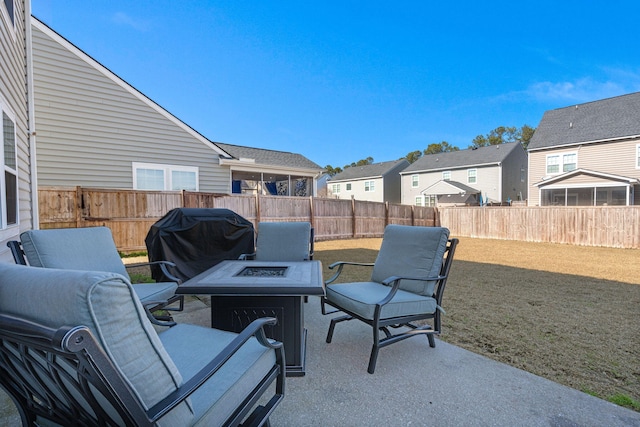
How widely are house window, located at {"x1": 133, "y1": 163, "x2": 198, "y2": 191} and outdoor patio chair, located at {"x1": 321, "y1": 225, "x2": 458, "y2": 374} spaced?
773 cm

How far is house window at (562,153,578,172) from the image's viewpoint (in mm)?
16683

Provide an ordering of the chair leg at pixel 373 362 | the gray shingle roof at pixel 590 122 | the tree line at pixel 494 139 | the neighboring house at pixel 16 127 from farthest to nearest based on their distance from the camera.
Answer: the tree line at pixel 494 139
the gray shingle roof at pixel 590 122
the neighboring house at pixel 16 127
the chair leg at pixel 373 362

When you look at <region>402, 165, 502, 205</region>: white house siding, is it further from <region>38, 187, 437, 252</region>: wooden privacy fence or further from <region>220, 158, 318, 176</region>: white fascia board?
<region>220, 158, 318, 176</region>: white fascia board

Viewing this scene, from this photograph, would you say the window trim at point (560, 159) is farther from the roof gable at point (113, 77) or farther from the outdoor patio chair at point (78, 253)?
the outdoor patio chair at point (78, 253)

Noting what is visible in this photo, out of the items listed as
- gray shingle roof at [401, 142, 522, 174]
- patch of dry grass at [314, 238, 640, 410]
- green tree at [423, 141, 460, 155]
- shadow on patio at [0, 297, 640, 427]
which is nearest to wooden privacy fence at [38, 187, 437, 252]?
patch of dry grass at [314, 238, 640, 410]

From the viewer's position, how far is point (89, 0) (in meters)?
7.36

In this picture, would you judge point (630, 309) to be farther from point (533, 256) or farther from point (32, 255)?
point (32, 255)

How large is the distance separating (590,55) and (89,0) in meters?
22.8

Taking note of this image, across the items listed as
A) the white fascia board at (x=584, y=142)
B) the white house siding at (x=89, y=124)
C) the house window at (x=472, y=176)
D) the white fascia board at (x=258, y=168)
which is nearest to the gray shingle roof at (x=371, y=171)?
the house window at (x=472, y=176)

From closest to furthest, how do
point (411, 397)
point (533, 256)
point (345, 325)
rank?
1. point (411, 397)
2. point (345, 325)
3. point (533, 256)

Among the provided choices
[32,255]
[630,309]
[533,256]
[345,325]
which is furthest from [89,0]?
[533,256]

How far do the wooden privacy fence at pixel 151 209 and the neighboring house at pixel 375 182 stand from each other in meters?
14.6

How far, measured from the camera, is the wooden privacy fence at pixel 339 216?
767cm

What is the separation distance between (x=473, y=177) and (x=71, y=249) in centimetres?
2507
